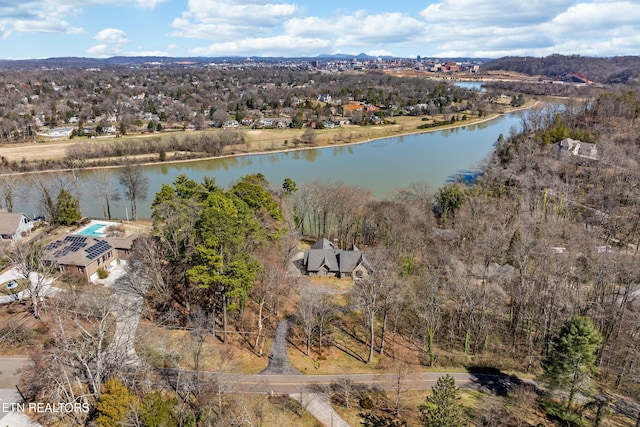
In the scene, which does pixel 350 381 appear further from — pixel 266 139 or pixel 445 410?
pixel 266 139

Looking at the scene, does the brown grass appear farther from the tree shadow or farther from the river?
the tree shadow

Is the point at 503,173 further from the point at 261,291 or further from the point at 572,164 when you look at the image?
the point at 261,291

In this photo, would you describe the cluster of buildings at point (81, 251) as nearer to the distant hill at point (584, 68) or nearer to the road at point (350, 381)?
the road at point (350, 381)

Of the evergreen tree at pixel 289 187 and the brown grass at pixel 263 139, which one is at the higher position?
the brown grass at pixel 263 139

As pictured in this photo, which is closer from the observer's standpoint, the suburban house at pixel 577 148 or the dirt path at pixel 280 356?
the dirt path at pixel 280 356

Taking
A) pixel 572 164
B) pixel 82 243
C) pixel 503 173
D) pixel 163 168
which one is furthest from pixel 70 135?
pixel 572 164

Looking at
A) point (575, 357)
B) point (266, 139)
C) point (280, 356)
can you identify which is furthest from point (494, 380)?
point (266, 139)

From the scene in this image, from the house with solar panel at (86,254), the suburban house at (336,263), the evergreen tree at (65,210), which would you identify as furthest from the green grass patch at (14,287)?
the suburban house at (336,263)
